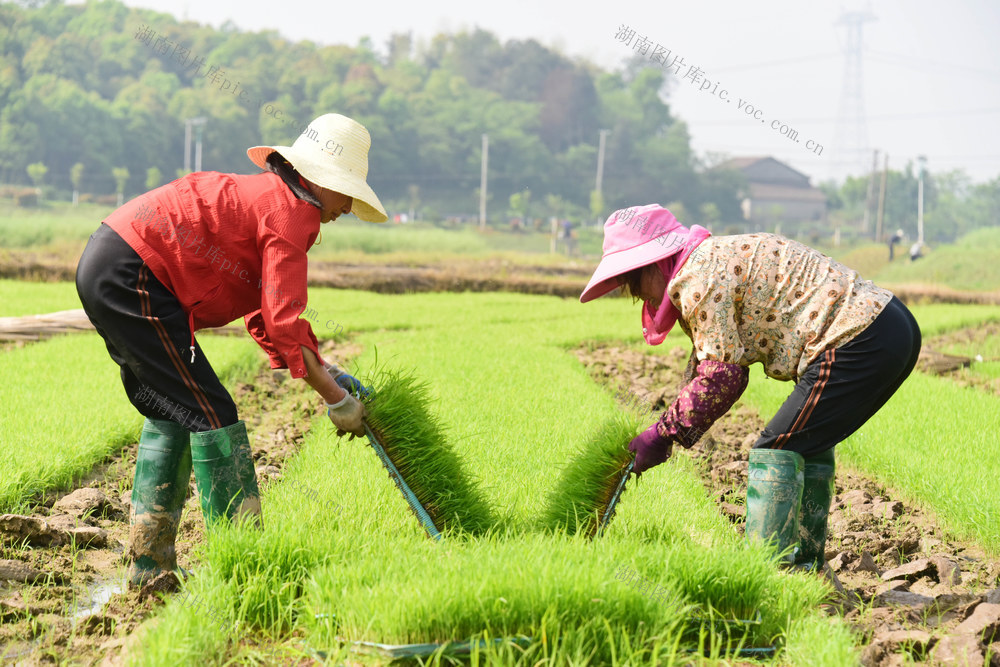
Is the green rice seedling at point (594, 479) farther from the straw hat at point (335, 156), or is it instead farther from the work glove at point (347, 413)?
the straw hat at point (335, 156)

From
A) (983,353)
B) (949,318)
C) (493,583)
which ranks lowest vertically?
(983,353)

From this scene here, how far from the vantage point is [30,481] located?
12.6ft

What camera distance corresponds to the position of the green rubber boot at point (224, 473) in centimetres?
282

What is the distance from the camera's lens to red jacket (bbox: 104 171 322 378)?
2727 mm

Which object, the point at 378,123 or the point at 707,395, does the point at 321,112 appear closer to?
the point at 378,123

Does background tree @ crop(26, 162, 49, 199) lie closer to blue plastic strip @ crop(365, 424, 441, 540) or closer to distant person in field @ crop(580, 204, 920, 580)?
blue plastic strip @ crop(365, 424, 441, 540)

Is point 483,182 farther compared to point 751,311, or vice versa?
point 483,182

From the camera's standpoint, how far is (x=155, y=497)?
114 inches

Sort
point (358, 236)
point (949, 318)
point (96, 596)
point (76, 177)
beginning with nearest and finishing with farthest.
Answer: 1. point (96, 596)
2. point (949, 318)
3. point (358, 236)
4. point (76, 177)

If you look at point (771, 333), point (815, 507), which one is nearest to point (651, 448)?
point (771, 333)

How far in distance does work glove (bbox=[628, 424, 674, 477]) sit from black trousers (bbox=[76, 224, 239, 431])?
136 centimetres

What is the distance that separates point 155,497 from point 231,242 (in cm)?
89

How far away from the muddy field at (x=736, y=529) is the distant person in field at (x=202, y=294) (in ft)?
0.99

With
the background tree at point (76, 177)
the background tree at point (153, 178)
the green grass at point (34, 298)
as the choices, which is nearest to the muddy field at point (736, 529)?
the green grass at point (34, 298)
